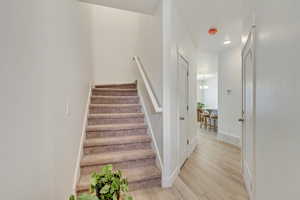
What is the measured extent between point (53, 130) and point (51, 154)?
0.57 ft

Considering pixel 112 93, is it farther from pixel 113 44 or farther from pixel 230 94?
pixel 230 94

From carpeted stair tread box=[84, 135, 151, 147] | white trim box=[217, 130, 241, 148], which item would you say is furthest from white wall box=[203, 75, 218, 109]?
carpeted stair tread box=[84, 135, 151, 147]

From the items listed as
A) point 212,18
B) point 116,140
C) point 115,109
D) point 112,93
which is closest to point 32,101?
point 116,140

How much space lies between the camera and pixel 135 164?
7.44 ft

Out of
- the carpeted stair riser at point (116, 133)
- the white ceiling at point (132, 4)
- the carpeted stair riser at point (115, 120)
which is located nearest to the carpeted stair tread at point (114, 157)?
the carpeted stair riser at point (116, 133)

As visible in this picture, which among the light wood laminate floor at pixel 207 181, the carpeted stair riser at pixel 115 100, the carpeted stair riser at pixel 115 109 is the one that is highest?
the carpeted stair riser at pixel 115 100

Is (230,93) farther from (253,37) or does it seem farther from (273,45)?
(273,45)

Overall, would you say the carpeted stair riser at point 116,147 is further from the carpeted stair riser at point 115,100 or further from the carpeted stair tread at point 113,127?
the carpeted stair riser at point 115,100

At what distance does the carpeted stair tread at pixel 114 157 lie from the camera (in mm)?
2038

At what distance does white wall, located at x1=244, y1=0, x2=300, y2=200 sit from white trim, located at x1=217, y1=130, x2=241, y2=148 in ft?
8.83

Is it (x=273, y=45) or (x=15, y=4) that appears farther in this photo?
(x=273, y=45)

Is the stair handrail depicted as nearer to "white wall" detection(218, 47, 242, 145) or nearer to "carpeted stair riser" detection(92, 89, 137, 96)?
"carpeted stair riser" detection(92, 89, 137, 96)

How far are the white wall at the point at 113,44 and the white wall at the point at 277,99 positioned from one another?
3.33 metres

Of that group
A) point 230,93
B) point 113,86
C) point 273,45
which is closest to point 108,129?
point 113,86
